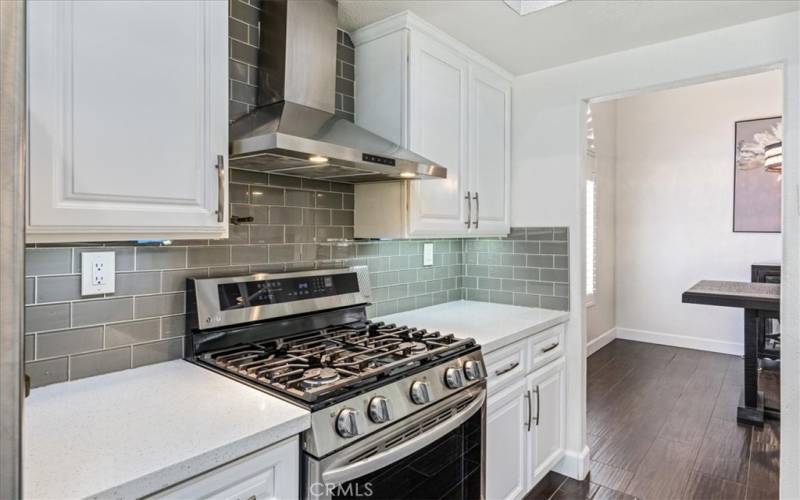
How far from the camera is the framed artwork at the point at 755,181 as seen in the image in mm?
4598

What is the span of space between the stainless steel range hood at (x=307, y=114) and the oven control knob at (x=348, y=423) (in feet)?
2.50

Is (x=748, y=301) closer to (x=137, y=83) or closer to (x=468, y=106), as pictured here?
(x=468, y=106)

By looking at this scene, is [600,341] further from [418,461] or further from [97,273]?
[97,273]

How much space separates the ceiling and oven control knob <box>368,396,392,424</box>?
1554 millimetres

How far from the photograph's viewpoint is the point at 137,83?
1168mm

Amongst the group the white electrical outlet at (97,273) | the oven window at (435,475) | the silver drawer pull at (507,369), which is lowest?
the oven window at (435,475)

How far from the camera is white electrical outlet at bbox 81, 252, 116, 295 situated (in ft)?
4.50

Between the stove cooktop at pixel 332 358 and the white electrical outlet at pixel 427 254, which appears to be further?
the white electrical outlet at pixel 427 254

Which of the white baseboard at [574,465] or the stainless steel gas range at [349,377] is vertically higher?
the stainless steel gas range at [349,377]

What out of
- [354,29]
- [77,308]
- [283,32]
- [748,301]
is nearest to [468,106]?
[354,29]

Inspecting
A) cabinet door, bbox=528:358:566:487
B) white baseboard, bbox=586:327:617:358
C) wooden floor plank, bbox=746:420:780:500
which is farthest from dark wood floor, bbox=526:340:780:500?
white baseboard, bbox=586:327:617:358

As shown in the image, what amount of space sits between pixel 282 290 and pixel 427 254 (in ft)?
3.48

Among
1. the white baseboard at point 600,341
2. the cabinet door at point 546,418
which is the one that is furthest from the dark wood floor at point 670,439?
the white baseboard at point 600,341

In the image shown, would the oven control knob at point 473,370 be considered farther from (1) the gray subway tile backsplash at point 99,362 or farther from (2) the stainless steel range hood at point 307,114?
(1) the gray subway tile backsplash at point 99,362
